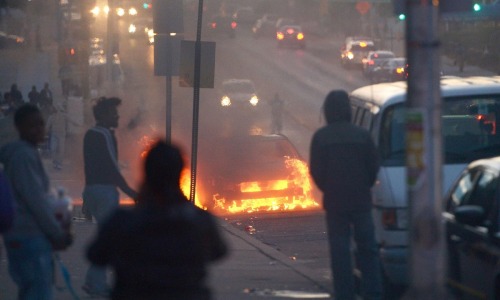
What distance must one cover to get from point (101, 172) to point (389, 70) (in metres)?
40.0

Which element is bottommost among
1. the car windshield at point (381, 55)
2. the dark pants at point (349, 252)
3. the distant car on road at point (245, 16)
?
the dark pants at point (349, 252)

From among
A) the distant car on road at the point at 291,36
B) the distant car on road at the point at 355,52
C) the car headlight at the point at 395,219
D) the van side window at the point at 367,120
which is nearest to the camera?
the car headlight at the point at 395,219

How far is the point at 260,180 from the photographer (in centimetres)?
1830

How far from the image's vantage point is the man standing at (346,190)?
8195 millimetres

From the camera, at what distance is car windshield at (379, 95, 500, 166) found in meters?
10.1

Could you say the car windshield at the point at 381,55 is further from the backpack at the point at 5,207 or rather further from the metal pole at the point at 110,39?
the backpack at the point at 5,207

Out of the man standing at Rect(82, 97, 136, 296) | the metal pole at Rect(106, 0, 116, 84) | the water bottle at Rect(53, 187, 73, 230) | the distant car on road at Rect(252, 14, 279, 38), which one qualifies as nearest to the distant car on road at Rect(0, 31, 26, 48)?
the distant car on road at Rect(252, 14, 279, 38)

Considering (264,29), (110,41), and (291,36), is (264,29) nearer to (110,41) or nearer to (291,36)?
(291,36)

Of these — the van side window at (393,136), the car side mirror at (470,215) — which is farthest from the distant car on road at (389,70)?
the car side mirror at (470,215)

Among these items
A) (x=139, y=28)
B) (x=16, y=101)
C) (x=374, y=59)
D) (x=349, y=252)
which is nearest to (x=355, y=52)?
(x=374, y=59)

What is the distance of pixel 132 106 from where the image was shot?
46.8 m

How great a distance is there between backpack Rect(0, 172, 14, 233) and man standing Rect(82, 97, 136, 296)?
142 inches

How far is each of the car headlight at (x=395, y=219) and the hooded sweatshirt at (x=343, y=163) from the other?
35.9 inches

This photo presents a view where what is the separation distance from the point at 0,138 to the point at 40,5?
52738 mm
